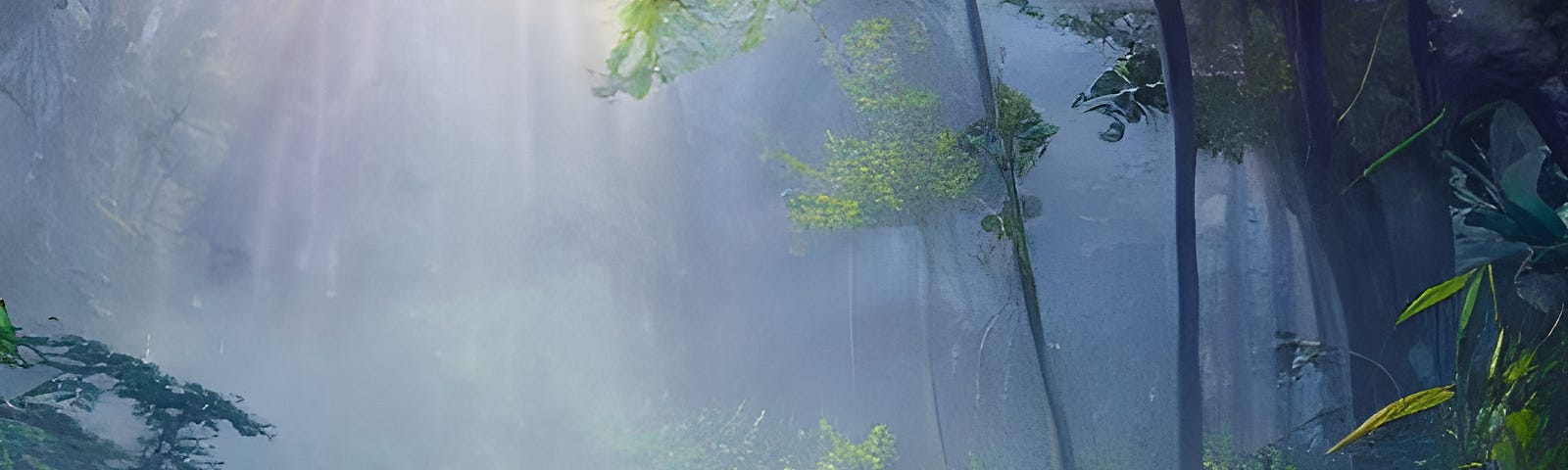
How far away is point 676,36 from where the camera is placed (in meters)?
2.77

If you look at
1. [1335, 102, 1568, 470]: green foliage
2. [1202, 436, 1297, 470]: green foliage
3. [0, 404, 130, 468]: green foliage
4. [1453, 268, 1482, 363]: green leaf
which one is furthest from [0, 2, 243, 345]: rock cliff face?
[1453, 268, 1482, 363]: green leaf

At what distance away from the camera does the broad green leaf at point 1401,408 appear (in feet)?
10.0

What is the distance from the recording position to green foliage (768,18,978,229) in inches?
110

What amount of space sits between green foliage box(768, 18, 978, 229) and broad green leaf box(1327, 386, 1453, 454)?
1.35m

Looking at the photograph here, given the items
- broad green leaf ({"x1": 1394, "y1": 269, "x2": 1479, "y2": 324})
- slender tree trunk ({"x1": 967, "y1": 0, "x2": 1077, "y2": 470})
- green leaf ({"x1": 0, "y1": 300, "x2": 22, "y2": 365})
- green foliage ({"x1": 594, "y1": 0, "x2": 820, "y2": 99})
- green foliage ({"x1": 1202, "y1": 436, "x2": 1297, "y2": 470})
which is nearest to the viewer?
green leaf ({"x1": 0, "y1": 300, "x2": 22, "y2": 365})

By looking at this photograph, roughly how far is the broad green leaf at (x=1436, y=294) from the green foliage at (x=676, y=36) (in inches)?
76.5

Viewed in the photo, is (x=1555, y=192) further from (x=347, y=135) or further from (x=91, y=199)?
(x=91, y=199)

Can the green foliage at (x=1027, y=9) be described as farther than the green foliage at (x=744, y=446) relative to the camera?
Yes

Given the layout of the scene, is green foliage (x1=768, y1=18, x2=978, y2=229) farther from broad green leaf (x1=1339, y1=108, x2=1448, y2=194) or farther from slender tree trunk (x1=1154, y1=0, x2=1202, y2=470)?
broad green leaf (x1=1339, y1=108, x2=1448, y2=194)

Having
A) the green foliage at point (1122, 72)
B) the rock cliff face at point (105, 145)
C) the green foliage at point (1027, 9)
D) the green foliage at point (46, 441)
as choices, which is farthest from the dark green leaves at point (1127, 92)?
the green foliage at point (46, 441)

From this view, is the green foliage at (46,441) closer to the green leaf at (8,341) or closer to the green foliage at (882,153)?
the green leaf at (8,341)

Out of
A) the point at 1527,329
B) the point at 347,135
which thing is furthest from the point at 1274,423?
the point at 347,135

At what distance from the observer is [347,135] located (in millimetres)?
2650

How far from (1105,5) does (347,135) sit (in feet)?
6.66
